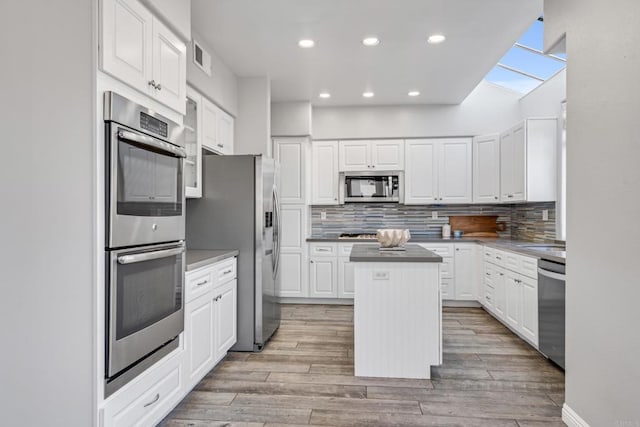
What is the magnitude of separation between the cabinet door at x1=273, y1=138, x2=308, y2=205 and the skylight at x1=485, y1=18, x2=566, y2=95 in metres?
2.55

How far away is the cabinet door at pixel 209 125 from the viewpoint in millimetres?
3559

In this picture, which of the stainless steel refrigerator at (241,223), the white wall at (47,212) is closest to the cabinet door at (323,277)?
the stainless steel refrigerator at (241,223)

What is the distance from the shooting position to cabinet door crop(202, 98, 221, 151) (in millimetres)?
3559

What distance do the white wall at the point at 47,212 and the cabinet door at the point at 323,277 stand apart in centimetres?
385

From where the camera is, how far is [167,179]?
220 centimetres

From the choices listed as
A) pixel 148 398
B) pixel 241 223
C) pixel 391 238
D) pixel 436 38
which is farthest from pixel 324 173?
pixel 148 398

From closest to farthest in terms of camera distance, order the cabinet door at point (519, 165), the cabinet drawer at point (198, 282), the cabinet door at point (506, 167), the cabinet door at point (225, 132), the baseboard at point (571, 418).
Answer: the baseboard at point (571, 418)
the cabinet drawer at point (198, 282)
the cabinet door at point (225, 132)
the cabinet door at point (519, 165)
the cabinet door at point (506, 167)

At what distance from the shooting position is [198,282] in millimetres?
2656

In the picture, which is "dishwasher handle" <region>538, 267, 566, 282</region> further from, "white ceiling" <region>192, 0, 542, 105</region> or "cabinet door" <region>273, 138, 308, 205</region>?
"cabinet door" <region>273, 138, 308, 205</region>

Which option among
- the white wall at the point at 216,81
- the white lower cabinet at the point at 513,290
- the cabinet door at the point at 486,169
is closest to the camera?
the white wall at the point at 216,81

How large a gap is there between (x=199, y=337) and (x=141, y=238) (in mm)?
1043

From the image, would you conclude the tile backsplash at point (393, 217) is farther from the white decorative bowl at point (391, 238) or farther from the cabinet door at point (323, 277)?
the white decorative bowl at point (391, 238)

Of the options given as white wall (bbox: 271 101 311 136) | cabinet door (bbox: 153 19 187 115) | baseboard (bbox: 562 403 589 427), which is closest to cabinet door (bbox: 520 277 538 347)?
baseboard (bbox: 562 403 589 427)

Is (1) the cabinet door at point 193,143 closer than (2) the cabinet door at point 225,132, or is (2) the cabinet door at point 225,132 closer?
(1) the cabinet door at point 193,143
